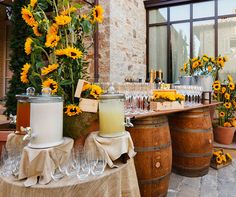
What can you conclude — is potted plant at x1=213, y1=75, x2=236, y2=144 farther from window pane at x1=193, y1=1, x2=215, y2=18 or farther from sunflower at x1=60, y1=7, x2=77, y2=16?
sunflower at x1=60, y1=7, x2=77, y2=16

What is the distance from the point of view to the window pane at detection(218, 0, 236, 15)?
459 centimetres

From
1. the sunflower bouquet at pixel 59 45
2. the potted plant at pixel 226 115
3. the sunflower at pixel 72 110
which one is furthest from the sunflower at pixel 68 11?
the potted plant at pixel 226 115

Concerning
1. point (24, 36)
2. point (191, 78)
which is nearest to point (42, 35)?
point (24, 36)

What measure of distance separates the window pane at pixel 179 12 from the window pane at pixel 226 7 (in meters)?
0.70

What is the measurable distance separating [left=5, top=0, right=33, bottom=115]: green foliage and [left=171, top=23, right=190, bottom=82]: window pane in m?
3.58

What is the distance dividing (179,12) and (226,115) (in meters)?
2.81

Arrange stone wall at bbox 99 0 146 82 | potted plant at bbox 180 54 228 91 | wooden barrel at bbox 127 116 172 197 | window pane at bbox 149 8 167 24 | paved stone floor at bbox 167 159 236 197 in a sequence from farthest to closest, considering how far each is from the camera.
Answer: window pane at bbox 149 8 167 24 < stone wall at bbox 99 0 146 82 < potted plant at bbox 180 54 228 91 < paved stone floor at bbox 167 159 236 197 < wooden barrel at bbox 127 116 172 197

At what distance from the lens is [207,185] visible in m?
2.31

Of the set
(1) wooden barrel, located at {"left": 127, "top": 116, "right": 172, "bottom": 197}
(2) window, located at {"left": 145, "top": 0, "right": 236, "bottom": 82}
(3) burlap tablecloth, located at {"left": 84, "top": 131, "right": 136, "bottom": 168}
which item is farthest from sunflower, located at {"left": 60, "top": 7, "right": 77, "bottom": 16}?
(2) window, located at {"left": 145, "top": 0, "right": 236, "bottom": 82}

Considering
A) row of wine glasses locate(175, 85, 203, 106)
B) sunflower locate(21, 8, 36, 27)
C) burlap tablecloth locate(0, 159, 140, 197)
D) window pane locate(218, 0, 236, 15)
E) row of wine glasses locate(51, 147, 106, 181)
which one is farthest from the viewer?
window pane locate(218, 0, 236, 15)

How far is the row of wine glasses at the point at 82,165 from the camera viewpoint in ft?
3.12

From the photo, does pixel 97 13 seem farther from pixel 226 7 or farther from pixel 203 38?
pixel 226 7

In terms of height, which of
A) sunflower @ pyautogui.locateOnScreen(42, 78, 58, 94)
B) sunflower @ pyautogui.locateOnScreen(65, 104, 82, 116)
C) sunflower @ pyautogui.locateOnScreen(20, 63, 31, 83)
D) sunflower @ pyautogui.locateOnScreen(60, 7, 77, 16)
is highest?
sunflower @ pyautogui.locateOnScreen(60, 7, 77, 16)

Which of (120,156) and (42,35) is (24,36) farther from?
(120,156)
